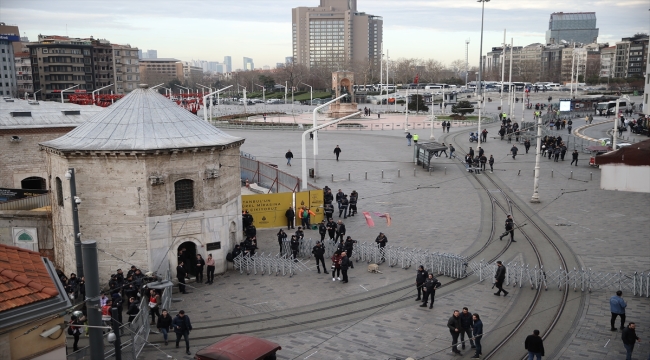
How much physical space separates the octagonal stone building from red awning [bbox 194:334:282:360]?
354 inches

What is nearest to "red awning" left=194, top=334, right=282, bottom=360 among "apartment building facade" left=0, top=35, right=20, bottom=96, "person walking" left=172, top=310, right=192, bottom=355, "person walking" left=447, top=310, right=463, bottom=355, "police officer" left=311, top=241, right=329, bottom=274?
"person walking" left=172, top=310, right=192, bottom=355

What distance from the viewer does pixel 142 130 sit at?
73.3 feet

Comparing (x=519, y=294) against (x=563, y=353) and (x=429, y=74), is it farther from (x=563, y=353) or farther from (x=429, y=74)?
(x=429, y=74)

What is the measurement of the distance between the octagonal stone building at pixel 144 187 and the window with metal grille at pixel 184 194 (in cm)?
4

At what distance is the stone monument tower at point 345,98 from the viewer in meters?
85.2

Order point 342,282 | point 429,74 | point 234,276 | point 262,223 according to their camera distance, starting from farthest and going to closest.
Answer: point 429,74 → point 262,223 → point 234,276 → point 342,282

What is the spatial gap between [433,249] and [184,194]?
415 inches

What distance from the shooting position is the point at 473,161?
1686 inches

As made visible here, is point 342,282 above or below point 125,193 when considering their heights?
below

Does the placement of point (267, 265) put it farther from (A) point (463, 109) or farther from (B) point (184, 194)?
(A) point (463, 109)

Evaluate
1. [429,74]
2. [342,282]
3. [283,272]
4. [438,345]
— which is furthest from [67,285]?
[429,74]

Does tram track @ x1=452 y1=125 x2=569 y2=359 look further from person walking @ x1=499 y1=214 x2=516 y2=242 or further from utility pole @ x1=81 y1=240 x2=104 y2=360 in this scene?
utility pole @ x1=81 y1=240 x2=104 y2=360

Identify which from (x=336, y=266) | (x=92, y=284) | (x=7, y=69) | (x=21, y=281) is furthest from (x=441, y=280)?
(x=7, y=69)

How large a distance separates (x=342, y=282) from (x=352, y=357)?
18.8ft
